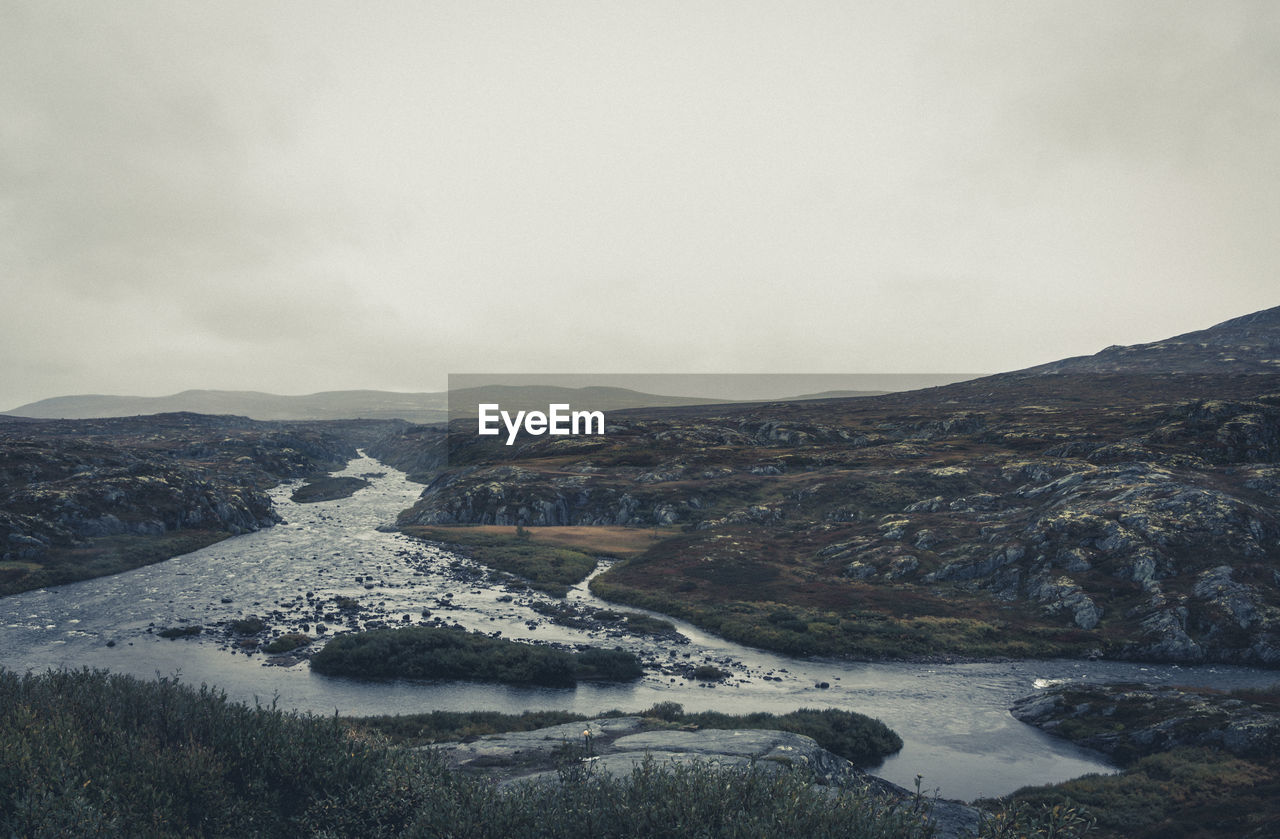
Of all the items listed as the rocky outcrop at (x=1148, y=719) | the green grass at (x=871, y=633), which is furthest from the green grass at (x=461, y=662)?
the rocky outcrop at (x=1148, y=719)

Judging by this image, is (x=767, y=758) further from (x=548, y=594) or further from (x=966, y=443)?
(x=966, y=443)

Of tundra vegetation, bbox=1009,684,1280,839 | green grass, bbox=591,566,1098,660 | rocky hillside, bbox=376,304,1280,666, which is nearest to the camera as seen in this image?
tundra vegetation, bbox=1009,684,1280,839

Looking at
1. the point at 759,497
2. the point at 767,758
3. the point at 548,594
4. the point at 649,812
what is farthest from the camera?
the point at 759,497

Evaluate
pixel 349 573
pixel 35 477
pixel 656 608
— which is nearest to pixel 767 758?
pixel 656 608

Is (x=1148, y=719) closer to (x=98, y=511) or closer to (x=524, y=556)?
(x=524, y=556)

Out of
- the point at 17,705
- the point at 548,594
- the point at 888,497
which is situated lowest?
the point at 548,594

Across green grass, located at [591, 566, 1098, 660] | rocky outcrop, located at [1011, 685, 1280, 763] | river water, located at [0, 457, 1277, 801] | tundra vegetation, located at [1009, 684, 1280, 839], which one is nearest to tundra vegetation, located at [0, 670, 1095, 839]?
tundra vegetation, located at [1009, 684, 1280, 839]

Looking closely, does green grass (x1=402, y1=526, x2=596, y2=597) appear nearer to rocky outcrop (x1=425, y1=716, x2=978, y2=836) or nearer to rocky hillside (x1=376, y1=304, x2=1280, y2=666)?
rocky hillside (x1=376, y1=304, x2=1280, y2=666)
